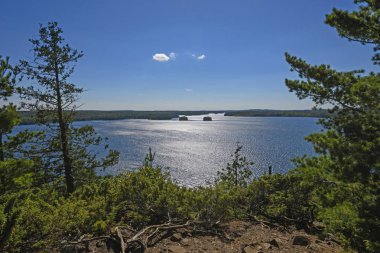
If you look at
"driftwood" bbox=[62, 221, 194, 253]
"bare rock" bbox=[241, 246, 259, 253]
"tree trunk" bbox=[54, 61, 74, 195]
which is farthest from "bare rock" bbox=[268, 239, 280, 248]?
"tree trunk" bbox=[54, 61, 74, 195]

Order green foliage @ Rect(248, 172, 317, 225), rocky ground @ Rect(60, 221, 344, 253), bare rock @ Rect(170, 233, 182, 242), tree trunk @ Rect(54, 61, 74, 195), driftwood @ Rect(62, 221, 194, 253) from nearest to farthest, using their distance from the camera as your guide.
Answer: driftwood @ Rect(62, 221, 194, 253) < rocky ground @ Rect(60, 221, 344, 253) < bare rock @ Rect(170, 233, 182, 242) < green foliage @ Rect(248, 172, 317, 225) < tree trunk @ Rect(54, 61, 74, 195)

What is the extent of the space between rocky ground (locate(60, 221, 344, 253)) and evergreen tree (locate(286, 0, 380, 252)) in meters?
1.97

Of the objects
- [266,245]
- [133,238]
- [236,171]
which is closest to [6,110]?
[133,238]

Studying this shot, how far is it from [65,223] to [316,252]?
736 cm

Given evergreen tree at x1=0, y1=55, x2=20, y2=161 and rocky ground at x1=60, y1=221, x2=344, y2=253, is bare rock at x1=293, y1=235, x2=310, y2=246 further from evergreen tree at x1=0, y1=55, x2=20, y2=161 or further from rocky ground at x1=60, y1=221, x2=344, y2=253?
evergreen tree at x1=0, y1=55, x2=20, y2=161

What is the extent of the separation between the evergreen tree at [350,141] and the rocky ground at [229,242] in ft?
6.47

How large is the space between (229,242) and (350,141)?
483cm

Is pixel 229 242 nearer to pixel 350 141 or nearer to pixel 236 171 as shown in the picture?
pixel 350 141

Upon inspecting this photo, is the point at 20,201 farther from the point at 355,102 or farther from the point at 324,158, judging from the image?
the point at 355,102

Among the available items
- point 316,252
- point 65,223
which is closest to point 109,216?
point 65,223

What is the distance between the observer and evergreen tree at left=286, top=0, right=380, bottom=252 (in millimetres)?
6051

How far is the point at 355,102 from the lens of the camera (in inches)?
274

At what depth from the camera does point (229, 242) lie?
29.2 feet

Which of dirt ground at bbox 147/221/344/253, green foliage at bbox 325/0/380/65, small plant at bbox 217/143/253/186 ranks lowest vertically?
small plant at bbox 217/143/253/186
